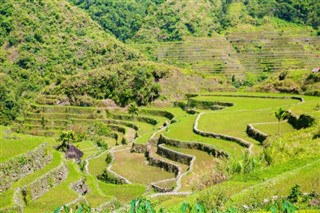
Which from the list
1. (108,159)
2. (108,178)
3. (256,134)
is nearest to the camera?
(108,178)

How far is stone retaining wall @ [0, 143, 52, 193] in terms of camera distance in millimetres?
21906

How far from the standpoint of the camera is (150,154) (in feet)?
118

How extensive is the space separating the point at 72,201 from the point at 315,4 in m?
127

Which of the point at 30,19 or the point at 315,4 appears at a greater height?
the point at 315,4

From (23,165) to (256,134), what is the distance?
16284 mm

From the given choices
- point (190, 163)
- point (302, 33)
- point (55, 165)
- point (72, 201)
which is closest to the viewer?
point (72, 201)

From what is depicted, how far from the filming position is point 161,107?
2596 inches

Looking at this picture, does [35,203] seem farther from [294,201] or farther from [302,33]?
[302,33]

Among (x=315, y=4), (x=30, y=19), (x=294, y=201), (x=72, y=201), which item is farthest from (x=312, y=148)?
(x=315, y=4)

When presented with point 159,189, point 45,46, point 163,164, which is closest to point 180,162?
point 163,164

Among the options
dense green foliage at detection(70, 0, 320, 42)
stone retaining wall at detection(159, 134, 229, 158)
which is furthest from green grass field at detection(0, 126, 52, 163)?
dense green foliage at detection(70, 0, 320, 42)

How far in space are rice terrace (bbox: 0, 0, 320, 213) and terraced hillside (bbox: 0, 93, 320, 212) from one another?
10 centimetres

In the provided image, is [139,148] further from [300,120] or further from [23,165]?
[23,165]

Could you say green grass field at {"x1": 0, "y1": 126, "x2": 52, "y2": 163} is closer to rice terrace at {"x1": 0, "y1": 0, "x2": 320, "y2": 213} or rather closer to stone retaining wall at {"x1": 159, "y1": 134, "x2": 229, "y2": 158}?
rice terrace at {"x1": 0, "y1": 0, "x2": 320, "y2": 213}
